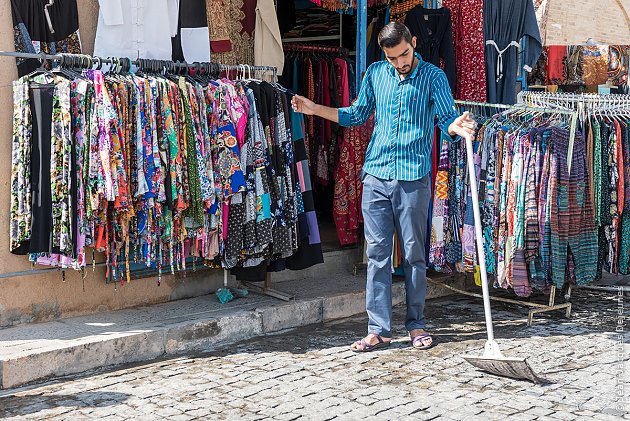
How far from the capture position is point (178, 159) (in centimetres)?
603

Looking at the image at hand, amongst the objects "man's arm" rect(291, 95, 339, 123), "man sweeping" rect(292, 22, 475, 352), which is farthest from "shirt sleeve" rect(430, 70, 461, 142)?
"man's arm" rect(291, 95, 339, 123)

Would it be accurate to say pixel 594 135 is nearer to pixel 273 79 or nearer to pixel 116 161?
pixel 273 79

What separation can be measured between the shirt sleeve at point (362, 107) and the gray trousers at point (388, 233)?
45cm

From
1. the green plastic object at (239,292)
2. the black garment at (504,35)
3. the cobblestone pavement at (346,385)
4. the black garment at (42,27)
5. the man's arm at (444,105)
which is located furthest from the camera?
the black garment at (504,35)

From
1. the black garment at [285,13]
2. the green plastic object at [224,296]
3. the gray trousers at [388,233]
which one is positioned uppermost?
the black garment at [285,13]

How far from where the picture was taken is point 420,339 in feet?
20.1

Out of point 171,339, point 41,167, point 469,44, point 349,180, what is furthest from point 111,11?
point 469,44

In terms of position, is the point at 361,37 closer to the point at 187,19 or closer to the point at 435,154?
the point at 435,154

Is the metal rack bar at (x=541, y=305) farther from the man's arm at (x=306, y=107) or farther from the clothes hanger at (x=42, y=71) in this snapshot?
the clothes hanger at (x=42, y=71)

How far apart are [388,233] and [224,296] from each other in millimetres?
1526

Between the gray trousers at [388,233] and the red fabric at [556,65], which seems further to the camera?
the red fabric at [556,65]

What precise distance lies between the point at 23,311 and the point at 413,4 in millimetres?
4447

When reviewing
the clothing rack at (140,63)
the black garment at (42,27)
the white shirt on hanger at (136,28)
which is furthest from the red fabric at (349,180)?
the black garment at (42,27)

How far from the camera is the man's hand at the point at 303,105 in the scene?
20.3 ft
